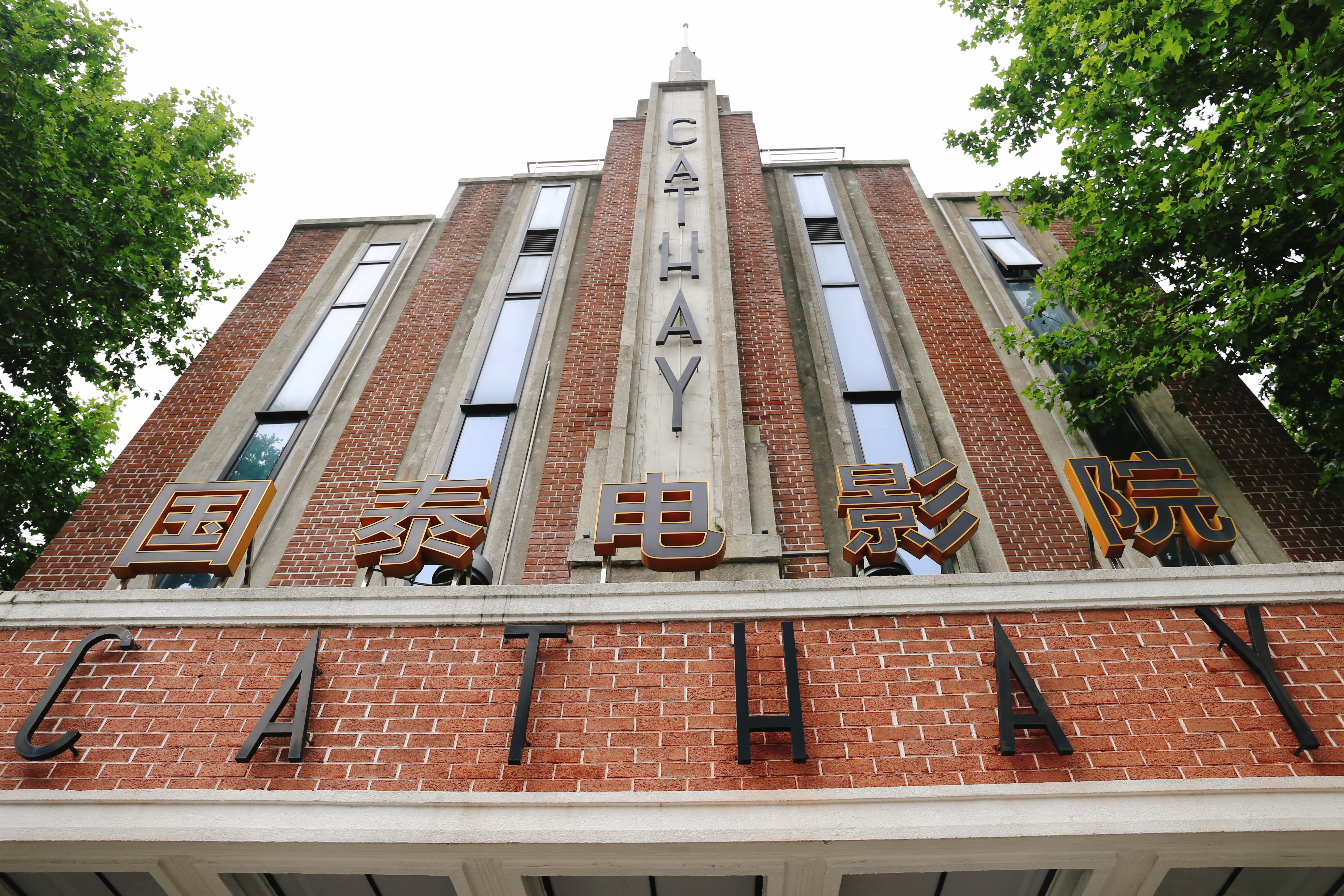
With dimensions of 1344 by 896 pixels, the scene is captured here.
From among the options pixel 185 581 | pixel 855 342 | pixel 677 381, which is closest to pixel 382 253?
pixel 185 581

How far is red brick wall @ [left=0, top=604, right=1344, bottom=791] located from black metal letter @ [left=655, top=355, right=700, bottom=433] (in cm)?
324

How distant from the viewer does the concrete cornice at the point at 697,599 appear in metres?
5.16

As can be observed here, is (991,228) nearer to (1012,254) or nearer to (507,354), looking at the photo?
(1012,254)

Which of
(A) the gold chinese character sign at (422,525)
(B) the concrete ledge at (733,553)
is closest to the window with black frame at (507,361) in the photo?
(A) the gold chinese character sign at (422,525)

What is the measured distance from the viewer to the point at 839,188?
13.8 metres

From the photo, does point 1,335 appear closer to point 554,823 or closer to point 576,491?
point 576,491

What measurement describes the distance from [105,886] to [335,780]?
7.50 feet

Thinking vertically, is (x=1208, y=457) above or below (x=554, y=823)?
above

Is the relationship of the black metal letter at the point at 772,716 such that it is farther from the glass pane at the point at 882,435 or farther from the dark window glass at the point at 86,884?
the glass pane at the point at 882,435

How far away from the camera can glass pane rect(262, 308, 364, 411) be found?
10.4 m

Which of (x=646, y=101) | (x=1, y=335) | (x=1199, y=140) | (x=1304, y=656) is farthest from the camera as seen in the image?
(x=646, y=101)

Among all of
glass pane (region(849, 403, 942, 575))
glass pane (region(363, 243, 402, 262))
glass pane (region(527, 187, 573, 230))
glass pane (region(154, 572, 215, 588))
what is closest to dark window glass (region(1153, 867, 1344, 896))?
glass pane (region(849, 403, 942, 575))

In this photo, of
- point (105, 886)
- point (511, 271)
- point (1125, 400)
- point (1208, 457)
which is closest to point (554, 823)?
point (105, 886)

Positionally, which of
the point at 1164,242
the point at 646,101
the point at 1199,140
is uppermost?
the point at 646,101
